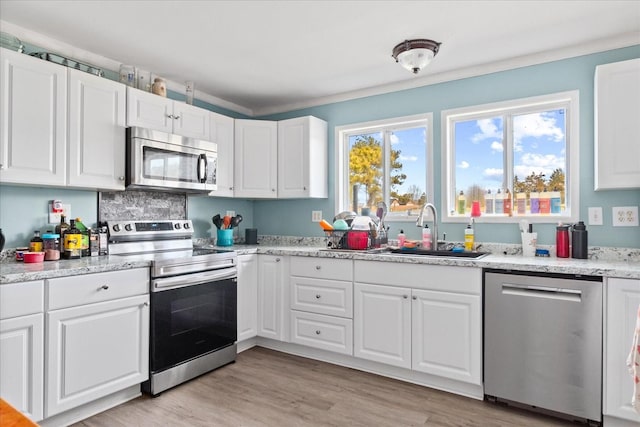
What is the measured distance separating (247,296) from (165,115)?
1592 mm

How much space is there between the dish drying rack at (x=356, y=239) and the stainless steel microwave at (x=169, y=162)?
1114 mm

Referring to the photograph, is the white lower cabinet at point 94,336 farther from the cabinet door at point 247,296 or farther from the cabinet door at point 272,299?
the cabinet door at point 272,299

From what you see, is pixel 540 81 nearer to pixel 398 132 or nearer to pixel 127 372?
pixel 398 132

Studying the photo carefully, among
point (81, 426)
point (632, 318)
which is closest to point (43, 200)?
point (81, 426)

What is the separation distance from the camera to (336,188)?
3805mm

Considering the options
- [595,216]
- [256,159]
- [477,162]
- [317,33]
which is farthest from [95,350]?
[595,216]

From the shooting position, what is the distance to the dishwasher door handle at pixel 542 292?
2166mm

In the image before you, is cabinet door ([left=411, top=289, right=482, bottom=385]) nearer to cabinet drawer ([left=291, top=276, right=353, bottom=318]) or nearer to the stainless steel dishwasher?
the stainless steel dishwasher

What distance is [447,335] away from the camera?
2547mm

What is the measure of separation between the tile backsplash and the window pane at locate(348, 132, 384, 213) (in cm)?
158

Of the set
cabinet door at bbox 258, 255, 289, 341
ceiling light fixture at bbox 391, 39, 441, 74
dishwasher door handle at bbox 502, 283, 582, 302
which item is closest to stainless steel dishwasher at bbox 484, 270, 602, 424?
dishwasher door handle at bbox 502, 283, 582, 302

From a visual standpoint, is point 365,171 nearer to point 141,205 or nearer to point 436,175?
point 436,175

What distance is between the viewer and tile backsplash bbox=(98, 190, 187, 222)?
2.95 meters

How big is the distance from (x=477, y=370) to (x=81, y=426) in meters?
2.33
